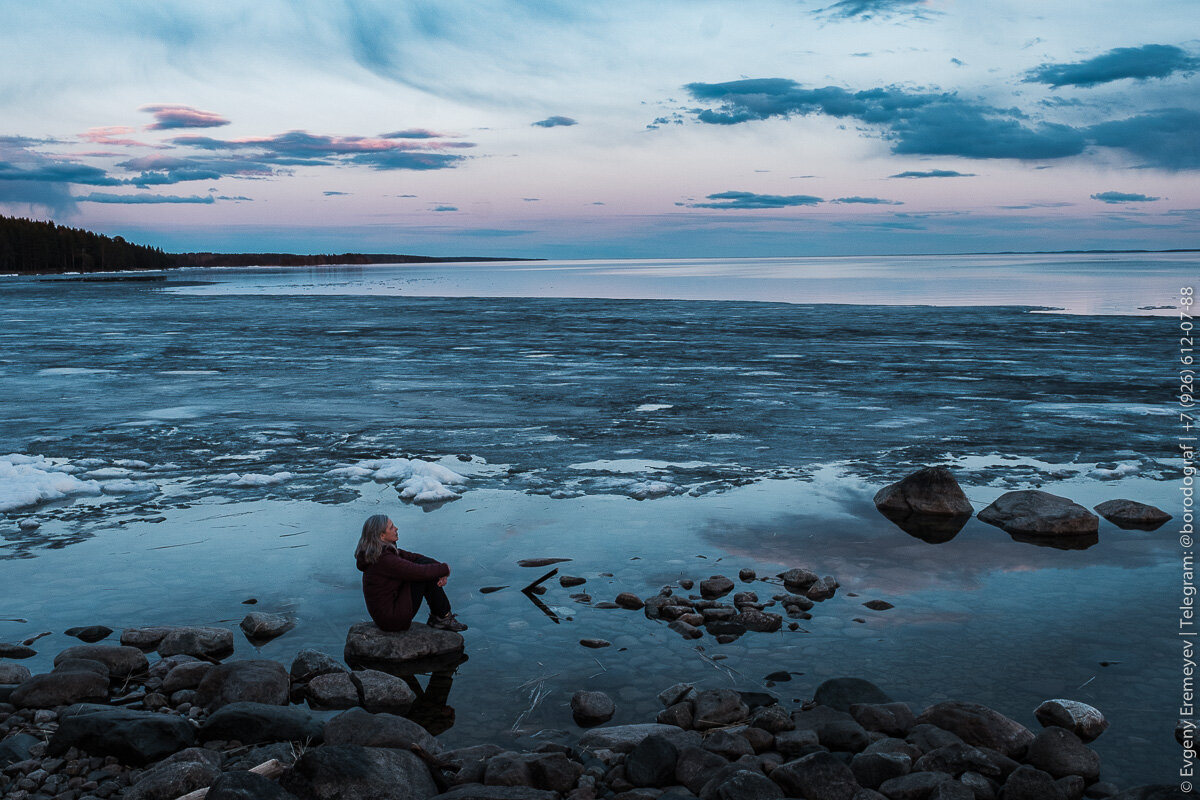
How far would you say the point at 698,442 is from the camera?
15219 mm

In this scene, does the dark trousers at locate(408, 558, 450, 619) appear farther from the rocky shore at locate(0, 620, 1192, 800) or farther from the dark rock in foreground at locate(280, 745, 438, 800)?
the dark rock in foreground at locate(280, 745, 438, 800)

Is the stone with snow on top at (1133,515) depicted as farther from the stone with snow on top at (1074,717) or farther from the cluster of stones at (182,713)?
the cluster of stones at (182,713)

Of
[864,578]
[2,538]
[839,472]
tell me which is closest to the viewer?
[864,578]

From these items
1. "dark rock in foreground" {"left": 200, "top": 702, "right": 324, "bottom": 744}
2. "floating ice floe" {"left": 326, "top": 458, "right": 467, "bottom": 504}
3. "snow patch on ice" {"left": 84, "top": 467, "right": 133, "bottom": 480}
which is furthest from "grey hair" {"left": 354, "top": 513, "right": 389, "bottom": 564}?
"snow patch on ice" {"left": 84, "top": 467, "right": 133, "bottom": 480}

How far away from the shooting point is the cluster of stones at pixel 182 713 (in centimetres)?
523

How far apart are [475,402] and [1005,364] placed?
1489 cm

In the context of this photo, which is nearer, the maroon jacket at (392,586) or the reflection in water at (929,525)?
the maroon jacket at (392,586)

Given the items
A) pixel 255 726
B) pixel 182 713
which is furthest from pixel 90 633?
pixel 255 726

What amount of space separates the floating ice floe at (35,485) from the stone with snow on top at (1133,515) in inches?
487

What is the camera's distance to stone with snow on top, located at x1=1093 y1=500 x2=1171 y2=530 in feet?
35.3

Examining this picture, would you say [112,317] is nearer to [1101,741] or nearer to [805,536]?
[805,536]

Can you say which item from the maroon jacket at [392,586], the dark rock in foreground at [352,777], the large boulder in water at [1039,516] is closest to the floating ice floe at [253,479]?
the maroon jacket at [392,586]

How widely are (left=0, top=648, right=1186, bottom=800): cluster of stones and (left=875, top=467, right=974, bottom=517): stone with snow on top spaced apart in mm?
5104

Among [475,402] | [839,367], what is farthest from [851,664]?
[839,367]
